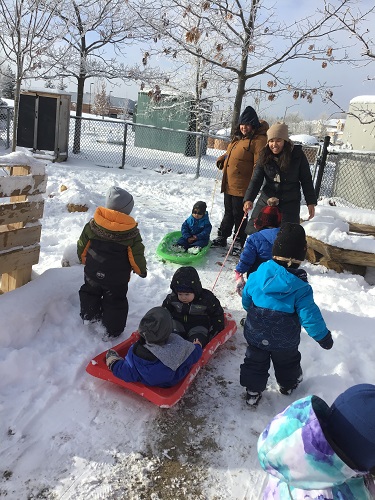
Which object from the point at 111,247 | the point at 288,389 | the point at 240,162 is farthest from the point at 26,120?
the point at 288,389

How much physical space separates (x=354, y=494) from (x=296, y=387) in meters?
1.77

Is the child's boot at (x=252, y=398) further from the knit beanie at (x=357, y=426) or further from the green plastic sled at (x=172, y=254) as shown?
the green plastic sled at (x=172, y=254)

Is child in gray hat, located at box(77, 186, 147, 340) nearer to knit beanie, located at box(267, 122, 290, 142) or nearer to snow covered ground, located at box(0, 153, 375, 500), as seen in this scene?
snow covered ground, located at box(0, 153, 375, 500)

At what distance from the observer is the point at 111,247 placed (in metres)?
3.49

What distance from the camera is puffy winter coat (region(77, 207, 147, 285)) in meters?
3.45

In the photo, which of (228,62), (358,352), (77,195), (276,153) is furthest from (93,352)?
(228,62)

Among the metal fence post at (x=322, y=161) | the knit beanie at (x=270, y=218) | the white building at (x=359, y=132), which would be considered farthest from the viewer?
the white building at (x=359, y=132)

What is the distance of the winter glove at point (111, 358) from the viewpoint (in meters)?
2.96

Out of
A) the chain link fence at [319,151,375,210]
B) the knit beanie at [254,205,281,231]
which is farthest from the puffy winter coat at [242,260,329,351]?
the chain link fence at [319,151,375,210]

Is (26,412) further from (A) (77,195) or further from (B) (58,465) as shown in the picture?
(A) (77,195)

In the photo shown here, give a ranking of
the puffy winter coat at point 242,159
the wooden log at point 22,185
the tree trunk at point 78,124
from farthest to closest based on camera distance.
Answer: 1. the tree trunk at point 78,124
2. the puffy winter coat at point 242,159
3. the wooden log at point 22,185

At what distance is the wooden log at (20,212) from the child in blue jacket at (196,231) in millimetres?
2434

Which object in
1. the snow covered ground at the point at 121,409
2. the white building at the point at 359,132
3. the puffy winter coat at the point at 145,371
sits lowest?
the snow covered ground at the point at 121,409

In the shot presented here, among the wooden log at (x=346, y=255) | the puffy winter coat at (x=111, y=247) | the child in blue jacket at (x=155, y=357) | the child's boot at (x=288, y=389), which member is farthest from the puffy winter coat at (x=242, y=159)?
the child in blue jacket at (x=155, y=357)
